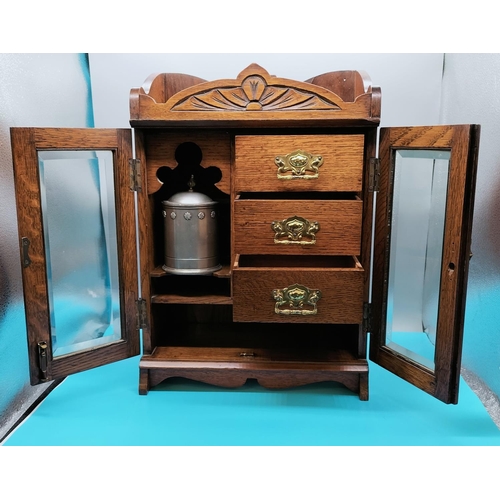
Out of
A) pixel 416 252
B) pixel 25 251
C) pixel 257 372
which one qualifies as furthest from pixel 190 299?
pixel 416 252

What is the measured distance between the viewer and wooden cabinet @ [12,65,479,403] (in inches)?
63.0

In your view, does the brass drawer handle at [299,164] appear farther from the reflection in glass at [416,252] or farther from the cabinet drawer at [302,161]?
the reflection in glass at [416,252]

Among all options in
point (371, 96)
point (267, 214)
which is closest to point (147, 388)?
point (267, 214)

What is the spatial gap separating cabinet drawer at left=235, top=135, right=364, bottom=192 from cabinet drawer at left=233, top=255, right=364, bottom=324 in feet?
0.90

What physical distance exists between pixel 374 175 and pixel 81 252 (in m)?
1.11

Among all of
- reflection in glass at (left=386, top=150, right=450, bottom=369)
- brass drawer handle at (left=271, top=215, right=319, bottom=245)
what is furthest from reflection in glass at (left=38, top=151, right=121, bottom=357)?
reflection in glass at (left=386, top=150, right=450, bottom=369)

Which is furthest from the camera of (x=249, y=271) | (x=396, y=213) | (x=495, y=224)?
(x=495, y=224)

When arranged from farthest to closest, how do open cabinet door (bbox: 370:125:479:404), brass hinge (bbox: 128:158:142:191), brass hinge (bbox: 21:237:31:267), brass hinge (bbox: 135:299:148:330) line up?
brass hinge (bbox: 135:299:148:330)
brass hinge (bbox: 128:158:142:191)
brass hinge (bbox: 21:237:31:267)
open cabinet door (bbox: 370:125:479:404)

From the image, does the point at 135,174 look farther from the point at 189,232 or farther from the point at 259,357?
the point at 259,357

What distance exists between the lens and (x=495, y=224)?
190 centimetres

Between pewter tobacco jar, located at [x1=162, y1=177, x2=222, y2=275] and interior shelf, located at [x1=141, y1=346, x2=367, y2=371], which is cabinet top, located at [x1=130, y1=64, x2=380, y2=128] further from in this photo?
interior shelf, located at [x1=141, y1=346, x2=367, y2=371]

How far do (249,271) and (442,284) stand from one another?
0.61 meters

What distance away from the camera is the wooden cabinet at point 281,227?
63.0 inches

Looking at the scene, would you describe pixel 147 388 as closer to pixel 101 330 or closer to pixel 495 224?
pixel 101 330
